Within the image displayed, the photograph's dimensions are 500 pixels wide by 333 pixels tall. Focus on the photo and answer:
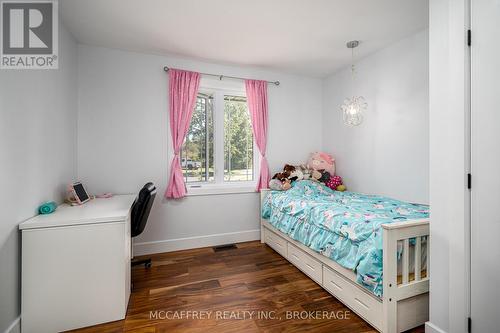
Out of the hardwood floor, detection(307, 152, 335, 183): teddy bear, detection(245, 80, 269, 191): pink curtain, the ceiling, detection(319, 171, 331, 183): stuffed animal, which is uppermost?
the ceiling

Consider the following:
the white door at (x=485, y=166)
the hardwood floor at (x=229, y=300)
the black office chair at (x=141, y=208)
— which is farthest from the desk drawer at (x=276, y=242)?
the white door at (x=485, y=166)

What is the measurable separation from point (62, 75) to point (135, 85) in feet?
2.50

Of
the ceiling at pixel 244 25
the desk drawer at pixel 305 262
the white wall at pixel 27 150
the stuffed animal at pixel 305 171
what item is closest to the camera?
the white wall at pixel 27 150

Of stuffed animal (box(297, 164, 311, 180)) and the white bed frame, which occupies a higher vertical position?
stuffed animal (box(297, 164, 311, 180))

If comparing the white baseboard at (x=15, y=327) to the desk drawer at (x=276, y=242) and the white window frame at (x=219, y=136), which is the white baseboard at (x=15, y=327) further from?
the desk drawer at (x=276, y=242)

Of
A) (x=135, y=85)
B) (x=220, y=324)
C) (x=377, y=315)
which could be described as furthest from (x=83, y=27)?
(x=377, y=315)

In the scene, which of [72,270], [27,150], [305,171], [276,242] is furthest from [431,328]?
[27,150]

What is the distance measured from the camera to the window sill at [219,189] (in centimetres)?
314

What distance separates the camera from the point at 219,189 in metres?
3.24

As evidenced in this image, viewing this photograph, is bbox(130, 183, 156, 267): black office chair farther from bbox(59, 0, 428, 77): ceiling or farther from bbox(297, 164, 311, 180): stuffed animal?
bbox(297, 164, 311, 180): stuffed animal

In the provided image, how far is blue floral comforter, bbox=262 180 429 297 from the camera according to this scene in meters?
1.61

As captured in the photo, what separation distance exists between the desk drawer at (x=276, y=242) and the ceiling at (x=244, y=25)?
2380mm

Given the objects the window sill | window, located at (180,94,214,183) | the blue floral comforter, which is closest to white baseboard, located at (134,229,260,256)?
the blue floral comforter

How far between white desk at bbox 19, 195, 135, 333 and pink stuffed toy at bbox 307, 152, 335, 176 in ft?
8.94
